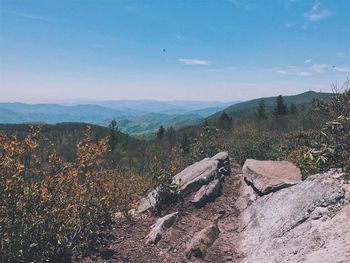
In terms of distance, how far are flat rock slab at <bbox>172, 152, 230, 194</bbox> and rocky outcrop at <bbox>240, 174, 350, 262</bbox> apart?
2.76m

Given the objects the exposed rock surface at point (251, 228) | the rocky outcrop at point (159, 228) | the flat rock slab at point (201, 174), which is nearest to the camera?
the exposed rock surface at point (251, 228)

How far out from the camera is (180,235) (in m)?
10.2

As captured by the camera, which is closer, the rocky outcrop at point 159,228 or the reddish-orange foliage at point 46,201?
the reddish-orange foliage at point 46,201

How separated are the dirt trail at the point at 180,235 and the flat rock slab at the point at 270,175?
36.0 inches

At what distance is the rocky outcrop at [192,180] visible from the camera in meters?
12.6

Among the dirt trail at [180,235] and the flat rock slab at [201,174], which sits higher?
the flat rock slab at [201,174]

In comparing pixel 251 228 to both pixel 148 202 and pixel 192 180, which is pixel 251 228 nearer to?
pixel 192 180

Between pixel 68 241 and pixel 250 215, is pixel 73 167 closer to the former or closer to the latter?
pixel 68 241

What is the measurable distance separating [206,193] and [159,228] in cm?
239

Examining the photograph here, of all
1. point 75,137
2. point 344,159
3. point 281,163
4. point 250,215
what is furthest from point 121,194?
point 75,137

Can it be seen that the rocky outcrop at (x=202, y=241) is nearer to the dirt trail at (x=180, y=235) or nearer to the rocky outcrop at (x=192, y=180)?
the dirt trail at (x=180, y=235)

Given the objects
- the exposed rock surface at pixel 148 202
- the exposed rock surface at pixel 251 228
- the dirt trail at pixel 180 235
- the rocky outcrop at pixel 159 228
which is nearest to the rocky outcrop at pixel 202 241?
the exposed rock surface at pixel 251 228

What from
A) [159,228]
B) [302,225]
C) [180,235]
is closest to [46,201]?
[159,228]

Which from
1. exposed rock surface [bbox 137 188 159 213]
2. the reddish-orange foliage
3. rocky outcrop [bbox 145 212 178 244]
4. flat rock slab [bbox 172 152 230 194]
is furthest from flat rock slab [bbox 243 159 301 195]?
the reddish-orange foliage
